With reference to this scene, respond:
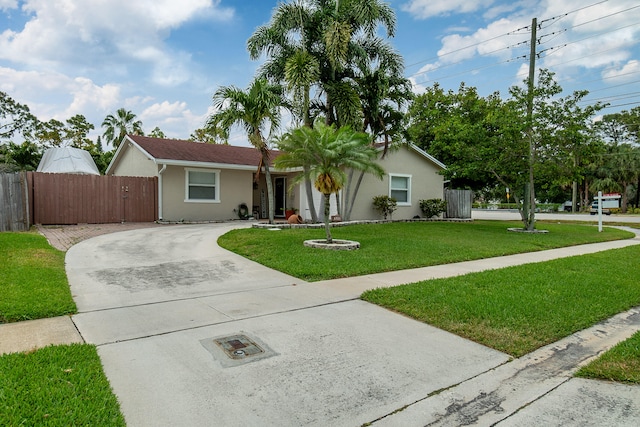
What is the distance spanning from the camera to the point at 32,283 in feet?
18.5

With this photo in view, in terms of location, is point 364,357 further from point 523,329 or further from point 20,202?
point 20,202

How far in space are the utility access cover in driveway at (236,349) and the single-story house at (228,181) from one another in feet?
38.5

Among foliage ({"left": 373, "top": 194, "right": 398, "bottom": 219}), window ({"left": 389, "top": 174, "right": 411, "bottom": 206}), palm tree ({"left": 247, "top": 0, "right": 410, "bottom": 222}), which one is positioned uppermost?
palm tree ({"left": 247, "top": 0, "right": 410, "bottom": 222})

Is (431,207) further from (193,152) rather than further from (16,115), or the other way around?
(16,115)

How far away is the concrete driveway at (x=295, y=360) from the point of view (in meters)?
2.77

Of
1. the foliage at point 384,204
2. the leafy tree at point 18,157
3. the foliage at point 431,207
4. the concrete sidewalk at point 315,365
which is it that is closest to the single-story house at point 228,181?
the foliage at point 384,204

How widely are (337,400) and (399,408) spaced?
445 millimetres

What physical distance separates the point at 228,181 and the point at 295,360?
49.6ft

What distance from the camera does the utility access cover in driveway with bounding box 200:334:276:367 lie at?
140 inches

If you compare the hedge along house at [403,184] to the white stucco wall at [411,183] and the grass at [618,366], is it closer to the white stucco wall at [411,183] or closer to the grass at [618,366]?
the white stucco wall at [411,183]

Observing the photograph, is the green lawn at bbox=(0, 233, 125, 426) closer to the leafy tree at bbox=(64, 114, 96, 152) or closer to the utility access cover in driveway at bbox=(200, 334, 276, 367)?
the utility access cover in driveway at bbox=(200, 334, 276, 367)

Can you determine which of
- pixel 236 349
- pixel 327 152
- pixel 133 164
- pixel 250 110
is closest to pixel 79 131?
pixel 133 164

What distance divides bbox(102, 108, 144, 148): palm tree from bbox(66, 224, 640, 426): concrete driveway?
33.9m

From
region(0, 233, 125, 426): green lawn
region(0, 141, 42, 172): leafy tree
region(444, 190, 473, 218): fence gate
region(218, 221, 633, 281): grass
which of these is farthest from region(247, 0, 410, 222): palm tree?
region(0, 141, 42, 172): leafy tree
